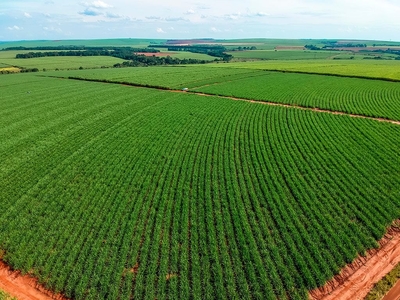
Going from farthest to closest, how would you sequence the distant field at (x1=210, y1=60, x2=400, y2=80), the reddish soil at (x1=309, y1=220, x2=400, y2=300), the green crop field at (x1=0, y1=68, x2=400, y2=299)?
the distant field at (x1=210, y1=60, x2=400, y2=80)
the green crop field at (x1=0, y1=68, x2=400, y2=299)
the reddish soil at (x1=309, y1=220, x2=400, y2=300)

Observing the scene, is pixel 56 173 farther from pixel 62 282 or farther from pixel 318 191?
pixel 318 191

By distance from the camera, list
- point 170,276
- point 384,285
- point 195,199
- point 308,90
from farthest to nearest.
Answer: point 308,90, point 195,199, point 170,276, point 384,285

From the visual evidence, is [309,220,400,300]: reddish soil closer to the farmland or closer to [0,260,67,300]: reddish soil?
the farmland

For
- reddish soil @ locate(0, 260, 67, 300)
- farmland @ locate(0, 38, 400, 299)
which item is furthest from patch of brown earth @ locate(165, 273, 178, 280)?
reddish soil @ locate(0, 260, 67, 300)

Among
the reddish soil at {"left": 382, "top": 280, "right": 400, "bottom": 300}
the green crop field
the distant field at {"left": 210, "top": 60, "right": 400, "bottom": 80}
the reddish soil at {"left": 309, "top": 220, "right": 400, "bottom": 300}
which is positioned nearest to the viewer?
the reddish soil at {"left": 382, "top": 280, "right": 400, "bottom": 300}

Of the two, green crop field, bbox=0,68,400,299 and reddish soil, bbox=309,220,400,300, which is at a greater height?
green crop field, bbox=0,68,400,299

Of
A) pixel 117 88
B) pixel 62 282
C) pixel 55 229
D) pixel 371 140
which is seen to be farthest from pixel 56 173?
pixel 117 88

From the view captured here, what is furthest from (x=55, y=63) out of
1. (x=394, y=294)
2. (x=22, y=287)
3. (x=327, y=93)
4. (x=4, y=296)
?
(x=394, y=294)

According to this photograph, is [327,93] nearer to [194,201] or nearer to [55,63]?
[194,201]
